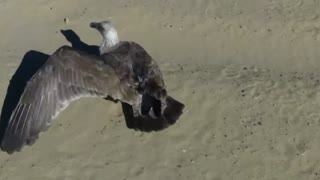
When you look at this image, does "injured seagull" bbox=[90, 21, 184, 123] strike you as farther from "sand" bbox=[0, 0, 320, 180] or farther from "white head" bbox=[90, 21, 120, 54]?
"white head" bbox=[90, 21, 120, 54]

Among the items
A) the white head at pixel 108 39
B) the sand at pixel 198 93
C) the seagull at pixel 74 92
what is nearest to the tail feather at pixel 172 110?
the seagull at pixel 74 92

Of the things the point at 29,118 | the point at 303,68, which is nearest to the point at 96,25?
the point at 29,118

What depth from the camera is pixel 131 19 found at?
10328mm

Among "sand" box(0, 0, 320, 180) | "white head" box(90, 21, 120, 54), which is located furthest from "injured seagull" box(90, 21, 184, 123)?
"white head" box(90, 21, 120, 54)

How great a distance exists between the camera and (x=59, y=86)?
24.4 feet

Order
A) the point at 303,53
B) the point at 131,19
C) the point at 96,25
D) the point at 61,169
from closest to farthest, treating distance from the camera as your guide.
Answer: the point at 61,169 → the point at 96,25 → the point at 303,53 → the point at 131,19

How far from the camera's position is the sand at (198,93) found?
7.19 m

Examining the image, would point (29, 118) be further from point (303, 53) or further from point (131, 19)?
point (303, 53)

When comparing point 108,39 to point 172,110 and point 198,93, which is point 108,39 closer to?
point 198,93

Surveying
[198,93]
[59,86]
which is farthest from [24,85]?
[198,93]

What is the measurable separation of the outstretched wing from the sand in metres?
0.36

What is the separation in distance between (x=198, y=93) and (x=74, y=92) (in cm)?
156

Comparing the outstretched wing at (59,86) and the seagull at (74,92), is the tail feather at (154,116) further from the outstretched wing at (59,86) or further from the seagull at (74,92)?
the outstretched wing at (59,86)

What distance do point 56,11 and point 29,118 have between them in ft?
11.5
